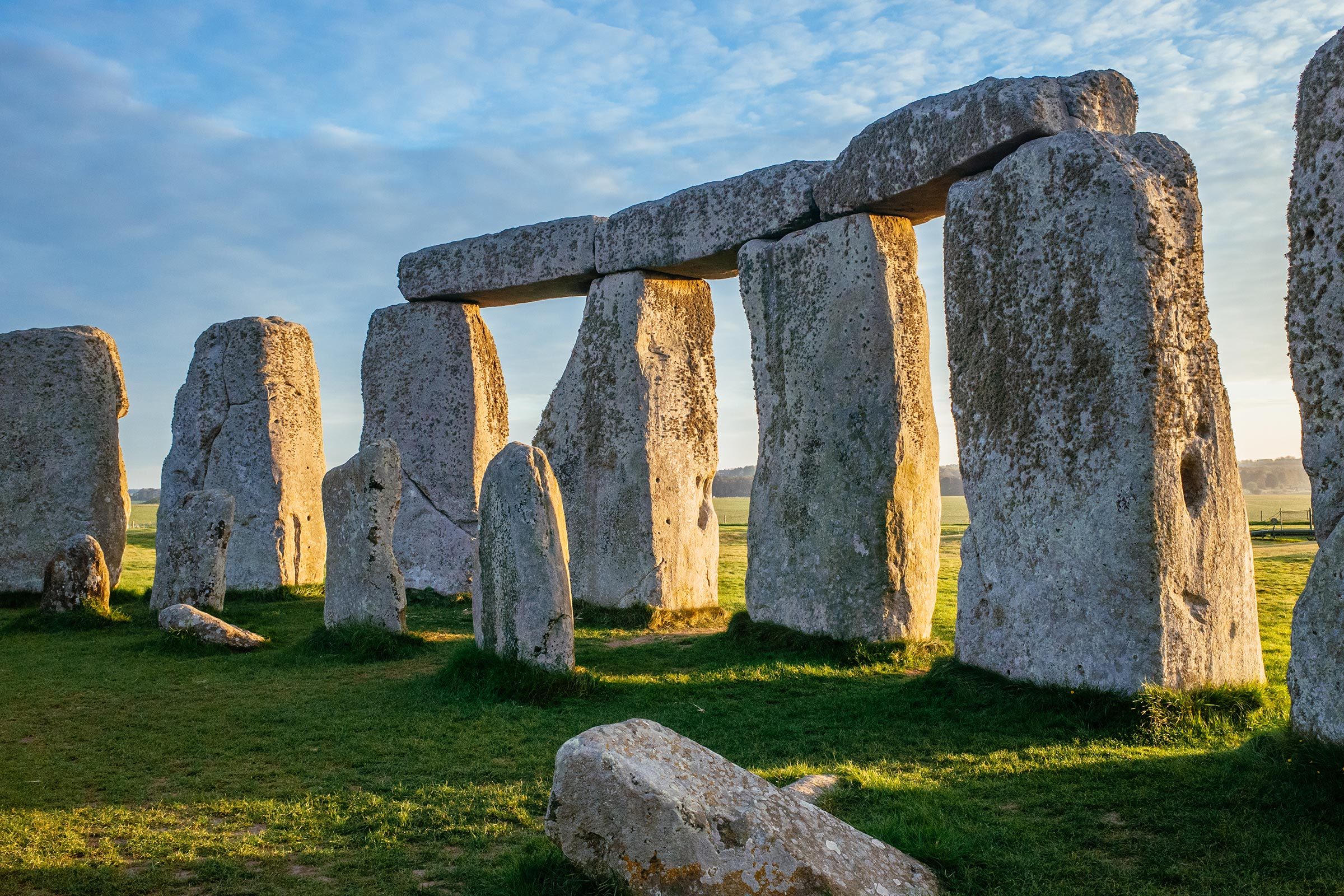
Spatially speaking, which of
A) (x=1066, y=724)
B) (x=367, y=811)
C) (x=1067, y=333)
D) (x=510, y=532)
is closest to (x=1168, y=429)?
(x=1067, y=333)

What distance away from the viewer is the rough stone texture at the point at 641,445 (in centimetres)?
1158

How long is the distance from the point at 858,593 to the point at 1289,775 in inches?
171

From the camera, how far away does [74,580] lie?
11.7 m

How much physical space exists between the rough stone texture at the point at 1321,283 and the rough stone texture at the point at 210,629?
344 inches

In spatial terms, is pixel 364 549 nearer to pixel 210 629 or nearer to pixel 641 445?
pixel 210 629

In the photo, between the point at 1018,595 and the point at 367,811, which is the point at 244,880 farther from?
the point at 1018,595

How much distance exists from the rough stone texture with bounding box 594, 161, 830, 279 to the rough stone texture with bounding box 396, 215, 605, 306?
0.41 metres

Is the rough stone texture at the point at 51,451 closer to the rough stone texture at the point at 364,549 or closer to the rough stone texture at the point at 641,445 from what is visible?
the rough stone texture at the point at 364,549

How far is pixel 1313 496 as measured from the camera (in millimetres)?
4633

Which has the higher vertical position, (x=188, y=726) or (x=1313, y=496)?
(x=1313, y=496)

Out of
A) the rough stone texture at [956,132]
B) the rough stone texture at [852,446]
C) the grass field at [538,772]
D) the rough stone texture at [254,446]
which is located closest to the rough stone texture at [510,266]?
the rough stone texture at [254,446]

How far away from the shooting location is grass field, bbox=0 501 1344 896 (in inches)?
164

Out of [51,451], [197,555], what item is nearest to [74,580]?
[197,555]

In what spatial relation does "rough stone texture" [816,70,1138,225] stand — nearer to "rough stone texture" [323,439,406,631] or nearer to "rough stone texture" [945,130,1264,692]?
"rough stone texture" [945,130,1264,692]
